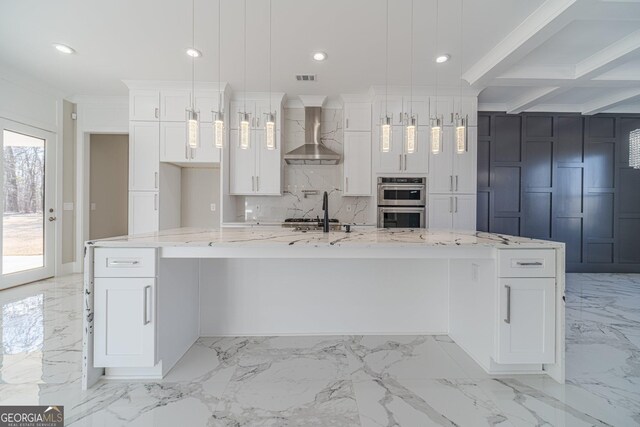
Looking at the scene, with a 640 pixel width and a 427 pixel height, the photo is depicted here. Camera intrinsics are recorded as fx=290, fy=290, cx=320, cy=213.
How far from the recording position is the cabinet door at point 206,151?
4109 millimetres

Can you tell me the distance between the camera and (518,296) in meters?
1.83

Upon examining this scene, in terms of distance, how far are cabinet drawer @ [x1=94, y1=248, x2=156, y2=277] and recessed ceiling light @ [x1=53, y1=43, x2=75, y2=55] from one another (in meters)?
2.83

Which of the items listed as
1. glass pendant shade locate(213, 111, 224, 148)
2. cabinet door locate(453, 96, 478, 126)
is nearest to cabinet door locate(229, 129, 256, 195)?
glass pendant shade locate(213, 111, 224, 148)

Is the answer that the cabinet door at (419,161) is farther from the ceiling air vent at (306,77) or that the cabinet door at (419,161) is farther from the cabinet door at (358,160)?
the ceiling air vent at (306,77)

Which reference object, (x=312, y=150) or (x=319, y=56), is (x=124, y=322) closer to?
(x=319, y=56)

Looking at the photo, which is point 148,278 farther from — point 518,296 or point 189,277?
point 518,296

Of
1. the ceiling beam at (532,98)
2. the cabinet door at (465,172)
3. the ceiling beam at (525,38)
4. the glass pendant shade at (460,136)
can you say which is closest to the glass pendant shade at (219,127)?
the glass pendant shade at (460,136)

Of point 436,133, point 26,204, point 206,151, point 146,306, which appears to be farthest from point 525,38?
point 26,204

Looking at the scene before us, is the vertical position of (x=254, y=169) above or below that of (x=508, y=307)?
above

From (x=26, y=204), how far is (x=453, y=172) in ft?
19.8

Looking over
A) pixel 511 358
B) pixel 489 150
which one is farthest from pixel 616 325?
pixel 489 150

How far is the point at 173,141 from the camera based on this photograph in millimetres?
4070

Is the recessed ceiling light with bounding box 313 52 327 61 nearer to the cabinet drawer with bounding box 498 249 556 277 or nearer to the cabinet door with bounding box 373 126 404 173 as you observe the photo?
the cabinet door with bounding box 373 126 404 173

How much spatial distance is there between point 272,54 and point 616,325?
4430mm
